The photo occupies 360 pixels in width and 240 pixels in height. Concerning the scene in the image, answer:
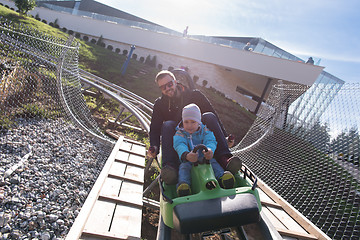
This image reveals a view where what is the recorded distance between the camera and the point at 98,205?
209 centimetres

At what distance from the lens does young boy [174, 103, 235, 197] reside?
71.4 inches

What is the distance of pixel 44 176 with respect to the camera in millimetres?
2762

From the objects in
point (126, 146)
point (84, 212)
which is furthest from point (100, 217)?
point (126, 146)

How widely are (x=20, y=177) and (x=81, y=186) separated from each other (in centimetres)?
65

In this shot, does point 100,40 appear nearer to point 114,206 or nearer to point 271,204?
point 114,206

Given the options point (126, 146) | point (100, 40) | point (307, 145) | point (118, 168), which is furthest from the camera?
point (100, 40)

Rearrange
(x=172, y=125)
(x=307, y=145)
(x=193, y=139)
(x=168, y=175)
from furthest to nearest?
(x=307, y=145) < (x=172, y=125) < (x=193, y=139) < (x=168, y=175)

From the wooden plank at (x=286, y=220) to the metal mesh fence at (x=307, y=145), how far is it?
1156 mm

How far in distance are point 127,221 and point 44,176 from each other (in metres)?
1.39

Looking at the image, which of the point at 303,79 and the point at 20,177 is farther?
the point at 303,79

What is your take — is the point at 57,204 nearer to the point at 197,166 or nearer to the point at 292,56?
the point at 197,166

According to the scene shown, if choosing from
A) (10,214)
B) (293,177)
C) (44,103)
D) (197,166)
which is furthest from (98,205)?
(293,177)

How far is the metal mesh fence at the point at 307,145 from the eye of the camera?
4.01 m

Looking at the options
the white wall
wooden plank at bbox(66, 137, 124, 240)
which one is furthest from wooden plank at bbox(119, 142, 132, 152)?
the white wall
